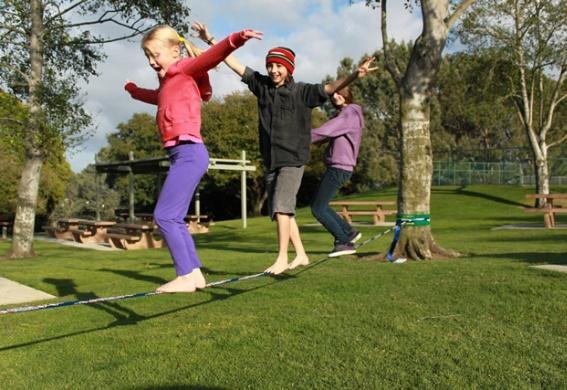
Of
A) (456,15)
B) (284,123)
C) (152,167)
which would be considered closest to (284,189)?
(284,123)

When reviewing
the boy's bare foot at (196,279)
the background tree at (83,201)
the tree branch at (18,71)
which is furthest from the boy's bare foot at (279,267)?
the background tree at (83,201)

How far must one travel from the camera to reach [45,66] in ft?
50.8

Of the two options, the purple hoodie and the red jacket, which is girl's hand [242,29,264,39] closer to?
the red jacket

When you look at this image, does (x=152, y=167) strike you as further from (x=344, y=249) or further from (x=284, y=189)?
(x=284, y=189)

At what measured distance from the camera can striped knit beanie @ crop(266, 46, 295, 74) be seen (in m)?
5.27

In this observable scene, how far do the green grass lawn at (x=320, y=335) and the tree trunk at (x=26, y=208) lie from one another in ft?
28.5

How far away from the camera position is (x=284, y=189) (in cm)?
529

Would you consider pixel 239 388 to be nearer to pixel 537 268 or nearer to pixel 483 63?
pixel 537 268

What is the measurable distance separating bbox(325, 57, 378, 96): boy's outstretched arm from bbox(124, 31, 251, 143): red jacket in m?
1.29

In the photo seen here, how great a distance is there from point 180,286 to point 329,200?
10.9ft

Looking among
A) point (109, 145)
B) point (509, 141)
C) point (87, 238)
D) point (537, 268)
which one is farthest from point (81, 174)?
point (537, 268)

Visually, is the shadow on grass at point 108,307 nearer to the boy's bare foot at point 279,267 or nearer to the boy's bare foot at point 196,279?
the boy's bare foot at point 279,267

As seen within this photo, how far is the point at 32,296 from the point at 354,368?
18.9ft

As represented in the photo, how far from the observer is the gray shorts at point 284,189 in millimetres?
5281
